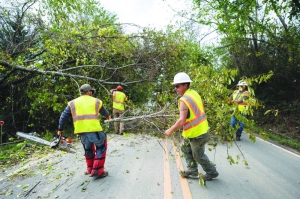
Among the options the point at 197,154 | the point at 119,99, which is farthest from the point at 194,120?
the point at 119,99

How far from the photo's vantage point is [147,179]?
432 centimetres

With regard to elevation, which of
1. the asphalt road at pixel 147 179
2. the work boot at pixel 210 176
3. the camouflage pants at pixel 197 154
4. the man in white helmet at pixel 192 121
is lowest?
the asphalt road at pixel 147 179

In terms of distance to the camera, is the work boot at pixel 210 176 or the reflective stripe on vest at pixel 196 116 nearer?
the reflective stripe on vest at pixel 196 116

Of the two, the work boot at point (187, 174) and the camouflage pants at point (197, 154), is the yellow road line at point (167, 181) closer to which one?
the work boot at point (187, 174)

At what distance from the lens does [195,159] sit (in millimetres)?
4164

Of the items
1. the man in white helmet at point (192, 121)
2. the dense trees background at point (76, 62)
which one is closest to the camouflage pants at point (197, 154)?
the man in white helmet at point (192, 121)

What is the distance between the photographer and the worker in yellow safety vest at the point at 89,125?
4.32 metres

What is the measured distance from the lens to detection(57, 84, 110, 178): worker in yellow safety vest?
14.2 feet

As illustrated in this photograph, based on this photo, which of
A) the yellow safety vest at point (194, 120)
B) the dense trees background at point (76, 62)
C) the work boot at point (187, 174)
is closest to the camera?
the yellow safety vest at point (194, 120)

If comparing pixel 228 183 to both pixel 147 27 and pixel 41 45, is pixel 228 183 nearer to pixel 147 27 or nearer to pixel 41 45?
pixel 147 27

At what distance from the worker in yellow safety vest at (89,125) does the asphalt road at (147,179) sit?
0.93 ft

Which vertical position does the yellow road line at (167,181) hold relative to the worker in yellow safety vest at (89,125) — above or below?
below

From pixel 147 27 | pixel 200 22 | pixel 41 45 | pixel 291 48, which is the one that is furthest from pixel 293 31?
pixel 41 45

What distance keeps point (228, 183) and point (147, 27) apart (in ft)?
21.1
